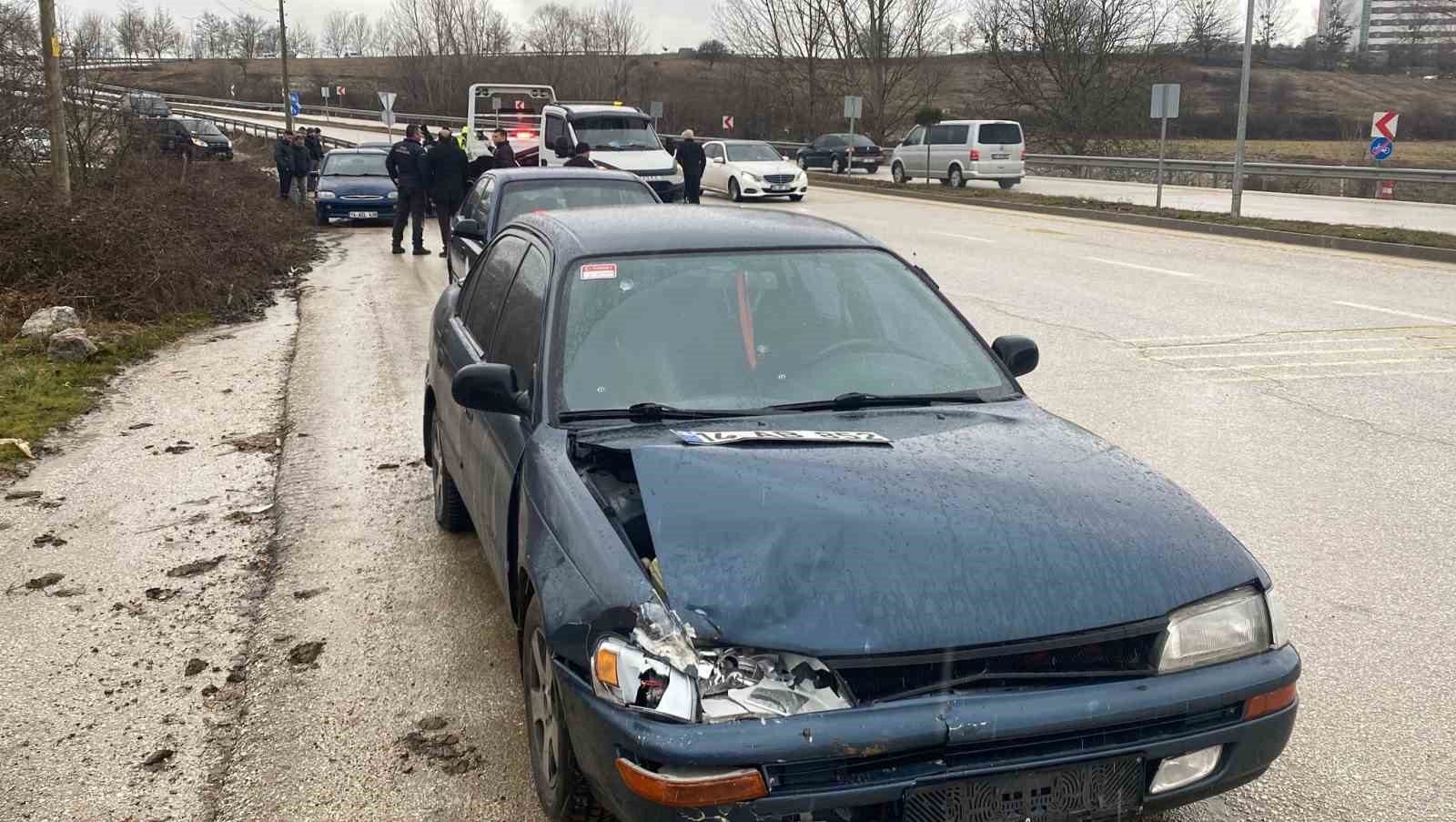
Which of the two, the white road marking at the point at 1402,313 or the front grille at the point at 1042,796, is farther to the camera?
the white road marking at the point at 1402,313

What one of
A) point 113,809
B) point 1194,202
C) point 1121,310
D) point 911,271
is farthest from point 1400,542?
point 1194,202

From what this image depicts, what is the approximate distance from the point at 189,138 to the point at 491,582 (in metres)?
25.8

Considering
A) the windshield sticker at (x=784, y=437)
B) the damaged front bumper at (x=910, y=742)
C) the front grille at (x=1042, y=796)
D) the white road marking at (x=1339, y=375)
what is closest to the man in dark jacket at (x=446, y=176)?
the white road marking at (x=1339, y=375)

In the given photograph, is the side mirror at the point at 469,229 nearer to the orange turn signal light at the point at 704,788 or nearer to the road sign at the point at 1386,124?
the orange turn signal light at the point at 704,788

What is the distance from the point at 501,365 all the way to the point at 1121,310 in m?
10.3

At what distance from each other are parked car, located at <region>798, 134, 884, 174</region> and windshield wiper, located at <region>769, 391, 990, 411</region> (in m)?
40.6

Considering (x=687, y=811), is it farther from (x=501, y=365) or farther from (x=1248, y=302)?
(x=1248, y=302)

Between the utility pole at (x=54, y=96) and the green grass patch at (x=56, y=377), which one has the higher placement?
the utility pole at (x=54, y=96)

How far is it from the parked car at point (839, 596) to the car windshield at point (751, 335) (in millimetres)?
12

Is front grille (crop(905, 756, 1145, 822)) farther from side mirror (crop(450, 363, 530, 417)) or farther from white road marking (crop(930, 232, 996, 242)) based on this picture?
white road marking (crop(930, 232, 996, 242))

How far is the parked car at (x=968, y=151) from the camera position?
35.0 meters

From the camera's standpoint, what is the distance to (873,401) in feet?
13.3

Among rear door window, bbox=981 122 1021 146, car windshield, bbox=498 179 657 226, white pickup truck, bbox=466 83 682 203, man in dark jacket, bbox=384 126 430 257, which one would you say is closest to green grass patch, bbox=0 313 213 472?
car windshield, bbox=498 179 657 226

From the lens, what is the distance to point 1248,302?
535 inches
